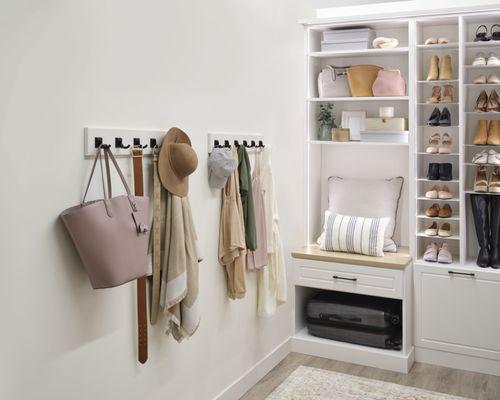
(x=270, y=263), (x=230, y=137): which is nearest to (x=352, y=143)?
(x=270, y=263)

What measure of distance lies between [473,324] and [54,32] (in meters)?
2.96

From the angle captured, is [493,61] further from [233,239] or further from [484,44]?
[233,239]

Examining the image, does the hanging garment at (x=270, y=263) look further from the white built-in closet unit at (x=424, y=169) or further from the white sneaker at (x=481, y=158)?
the white sneaker at (x=481, y=158)

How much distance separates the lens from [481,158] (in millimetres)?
3760

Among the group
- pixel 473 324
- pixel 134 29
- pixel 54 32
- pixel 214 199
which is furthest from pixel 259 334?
pixel 54 32

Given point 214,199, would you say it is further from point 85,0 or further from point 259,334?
point 85,0

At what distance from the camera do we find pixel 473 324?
374cm

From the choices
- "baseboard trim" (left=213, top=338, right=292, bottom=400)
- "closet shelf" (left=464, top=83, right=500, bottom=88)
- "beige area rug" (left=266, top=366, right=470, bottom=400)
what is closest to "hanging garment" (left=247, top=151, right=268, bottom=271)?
"baseboard trim" (left=213, top=338, right=292, bottom=400)

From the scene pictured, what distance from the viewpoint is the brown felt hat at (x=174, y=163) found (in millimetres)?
2559

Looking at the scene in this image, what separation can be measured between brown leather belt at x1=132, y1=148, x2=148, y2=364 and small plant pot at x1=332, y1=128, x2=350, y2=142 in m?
2.07

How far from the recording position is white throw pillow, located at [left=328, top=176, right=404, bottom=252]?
423cm

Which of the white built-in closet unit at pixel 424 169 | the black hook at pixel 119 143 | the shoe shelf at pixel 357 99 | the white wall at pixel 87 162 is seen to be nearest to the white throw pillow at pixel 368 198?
the white built-in closet unit at pixel 424 169

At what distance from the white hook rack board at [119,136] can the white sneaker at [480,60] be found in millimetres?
2143

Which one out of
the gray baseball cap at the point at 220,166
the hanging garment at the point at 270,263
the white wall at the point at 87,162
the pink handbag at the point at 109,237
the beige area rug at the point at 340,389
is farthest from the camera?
the hanging garment at the point at 270,263
